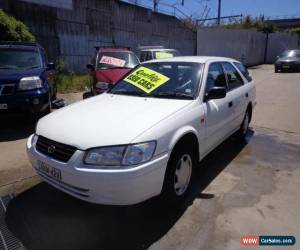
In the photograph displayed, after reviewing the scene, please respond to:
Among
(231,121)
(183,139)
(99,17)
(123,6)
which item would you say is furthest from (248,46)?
(183,139)

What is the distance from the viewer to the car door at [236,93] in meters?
4.66

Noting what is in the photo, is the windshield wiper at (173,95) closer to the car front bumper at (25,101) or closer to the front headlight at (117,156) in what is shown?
the front headlight at (117,156)

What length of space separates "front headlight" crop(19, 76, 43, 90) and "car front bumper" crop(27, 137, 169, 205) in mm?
3468

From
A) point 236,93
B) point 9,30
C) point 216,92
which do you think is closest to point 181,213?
point 216,92

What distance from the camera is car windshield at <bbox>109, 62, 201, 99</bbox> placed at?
12.0ft

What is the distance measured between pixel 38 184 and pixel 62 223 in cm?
104

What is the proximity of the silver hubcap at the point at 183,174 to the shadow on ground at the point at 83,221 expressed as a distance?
0.19m

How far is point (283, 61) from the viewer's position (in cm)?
2014

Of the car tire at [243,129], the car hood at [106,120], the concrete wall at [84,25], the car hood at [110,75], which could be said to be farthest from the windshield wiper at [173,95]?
the concrete wall at [84,25]

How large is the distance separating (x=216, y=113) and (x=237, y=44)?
23.7m

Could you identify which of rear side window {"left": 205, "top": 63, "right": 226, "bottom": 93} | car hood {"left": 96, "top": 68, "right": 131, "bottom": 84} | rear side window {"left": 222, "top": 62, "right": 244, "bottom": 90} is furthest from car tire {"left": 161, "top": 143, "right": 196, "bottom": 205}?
car hood {"left": 96, "top": 68, "right": 131, "bottom": 84}

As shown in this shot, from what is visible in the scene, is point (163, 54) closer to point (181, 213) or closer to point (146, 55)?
point (146, 55)

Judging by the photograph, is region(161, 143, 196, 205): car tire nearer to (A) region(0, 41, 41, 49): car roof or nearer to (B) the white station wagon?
(B) the white station wagon

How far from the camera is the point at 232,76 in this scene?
4.93 metres
